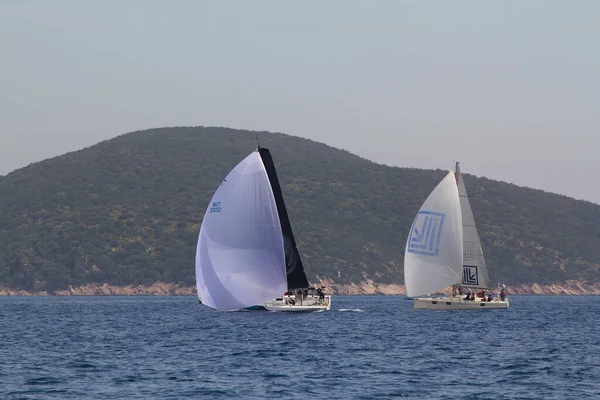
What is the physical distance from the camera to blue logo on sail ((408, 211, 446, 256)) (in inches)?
3487

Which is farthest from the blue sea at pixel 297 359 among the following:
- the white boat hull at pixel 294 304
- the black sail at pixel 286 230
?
the black sail at pixel 286 230

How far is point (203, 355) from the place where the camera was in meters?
49.0

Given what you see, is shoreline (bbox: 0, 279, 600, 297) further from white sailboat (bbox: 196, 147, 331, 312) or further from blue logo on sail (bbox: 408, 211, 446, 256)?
white sailboat (bbox: 196, 147, 331, 312)

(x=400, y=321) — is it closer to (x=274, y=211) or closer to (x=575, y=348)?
(x=274, y=211)

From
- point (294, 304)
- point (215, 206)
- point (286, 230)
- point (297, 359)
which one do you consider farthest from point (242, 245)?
point (297, 359)

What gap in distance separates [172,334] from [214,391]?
1057 inches

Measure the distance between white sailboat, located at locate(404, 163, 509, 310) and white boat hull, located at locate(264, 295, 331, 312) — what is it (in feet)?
39.7

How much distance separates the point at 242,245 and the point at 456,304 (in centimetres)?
2574

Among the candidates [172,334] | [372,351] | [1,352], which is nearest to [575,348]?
[372,351]

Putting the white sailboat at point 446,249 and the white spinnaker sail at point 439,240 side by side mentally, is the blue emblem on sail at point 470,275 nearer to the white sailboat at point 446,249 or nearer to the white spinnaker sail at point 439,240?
the white sailboat at point 446,249

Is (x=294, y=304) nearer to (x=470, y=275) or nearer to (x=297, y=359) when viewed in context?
(x=470, y=275)

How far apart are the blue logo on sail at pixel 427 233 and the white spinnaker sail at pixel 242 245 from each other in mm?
19087

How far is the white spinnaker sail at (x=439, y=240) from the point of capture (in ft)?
291

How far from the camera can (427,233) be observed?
89.0 m
